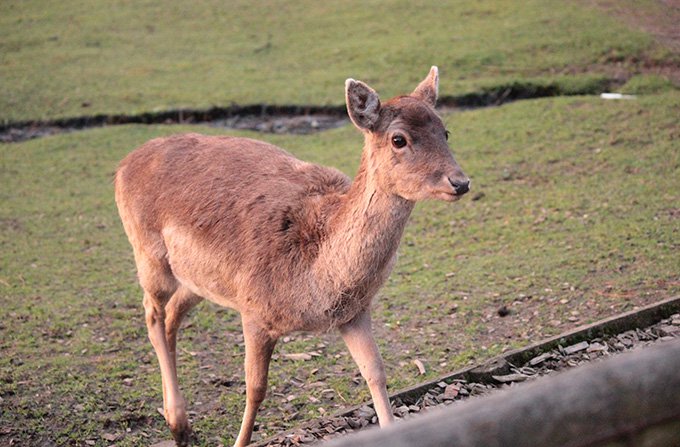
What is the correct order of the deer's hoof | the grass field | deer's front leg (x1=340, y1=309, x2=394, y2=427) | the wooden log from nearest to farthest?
the wooden log, deer's front leg (x1=340, y1=309, x2=394, y2=427), the deer's hoof, the grass field

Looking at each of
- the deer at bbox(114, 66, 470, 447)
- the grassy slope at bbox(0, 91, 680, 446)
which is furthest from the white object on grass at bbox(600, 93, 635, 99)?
the deer at bbox(114, 66, 470, 447)

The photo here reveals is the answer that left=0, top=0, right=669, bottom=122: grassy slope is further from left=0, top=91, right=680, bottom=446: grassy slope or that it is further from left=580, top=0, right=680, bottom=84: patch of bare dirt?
left=0, top=91, right=680, bottom=446: grassy slope

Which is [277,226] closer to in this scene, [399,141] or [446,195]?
[399,141]

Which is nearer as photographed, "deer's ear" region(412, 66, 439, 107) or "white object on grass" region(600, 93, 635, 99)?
"deer's ear" region(412, 66, 439, 107)

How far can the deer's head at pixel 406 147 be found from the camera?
4781mm

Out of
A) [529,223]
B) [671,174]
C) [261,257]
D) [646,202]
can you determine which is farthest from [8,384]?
[671,174]

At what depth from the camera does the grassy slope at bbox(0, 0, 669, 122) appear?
44.9 feet

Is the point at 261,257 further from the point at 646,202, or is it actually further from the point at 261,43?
the point at 261,43

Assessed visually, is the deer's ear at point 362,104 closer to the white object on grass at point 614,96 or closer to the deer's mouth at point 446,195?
the deer's mouth at point 446,195

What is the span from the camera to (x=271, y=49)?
1606cm

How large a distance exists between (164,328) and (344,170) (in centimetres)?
472

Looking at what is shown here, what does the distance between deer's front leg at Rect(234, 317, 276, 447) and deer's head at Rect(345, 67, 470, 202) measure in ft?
3.79

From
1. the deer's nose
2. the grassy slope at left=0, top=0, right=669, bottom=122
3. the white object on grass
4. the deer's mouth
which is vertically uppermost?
the deer's nose

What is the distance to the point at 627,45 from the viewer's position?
13.9m
